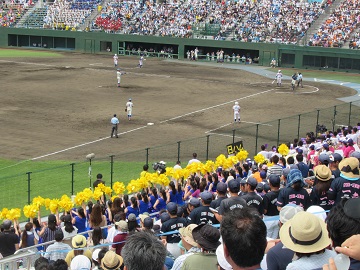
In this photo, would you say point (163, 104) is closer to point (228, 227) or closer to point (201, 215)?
point (201, 215)

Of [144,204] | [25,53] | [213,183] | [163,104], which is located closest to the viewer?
[144,204]

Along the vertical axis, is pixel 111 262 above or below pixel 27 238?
above

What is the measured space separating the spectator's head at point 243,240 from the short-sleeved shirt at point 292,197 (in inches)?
178

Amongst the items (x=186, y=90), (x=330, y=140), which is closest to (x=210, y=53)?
(x=186, y=90)

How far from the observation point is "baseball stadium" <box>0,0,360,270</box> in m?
14.5

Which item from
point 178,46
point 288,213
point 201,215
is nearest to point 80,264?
point 201,215

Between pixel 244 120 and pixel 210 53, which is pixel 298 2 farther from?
pixel 244 120

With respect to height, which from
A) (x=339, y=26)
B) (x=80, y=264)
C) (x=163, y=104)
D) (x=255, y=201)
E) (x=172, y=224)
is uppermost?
(x=339, y=26)

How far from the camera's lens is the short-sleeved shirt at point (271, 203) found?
984 centimetres

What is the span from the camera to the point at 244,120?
3347 cm

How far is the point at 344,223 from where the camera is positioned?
17.0 feet

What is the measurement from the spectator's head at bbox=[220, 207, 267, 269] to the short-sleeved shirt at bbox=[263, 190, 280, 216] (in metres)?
4.96

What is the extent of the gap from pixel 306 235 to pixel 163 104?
32850 mm

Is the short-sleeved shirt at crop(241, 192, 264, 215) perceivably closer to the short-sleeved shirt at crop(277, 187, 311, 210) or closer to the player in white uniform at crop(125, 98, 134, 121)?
the short-sleeved shirt at crop(277, 187, 311, 210)
